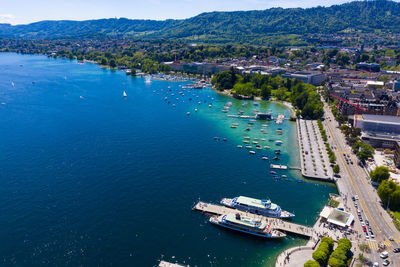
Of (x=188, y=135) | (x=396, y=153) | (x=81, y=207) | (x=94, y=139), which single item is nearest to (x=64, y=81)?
(x=94, y=139)

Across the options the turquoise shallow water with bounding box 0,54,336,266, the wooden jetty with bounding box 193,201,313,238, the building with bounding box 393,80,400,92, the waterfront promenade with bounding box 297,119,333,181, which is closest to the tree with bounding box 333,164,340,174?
the waterfront promenade with bounding box 297,119,333,181

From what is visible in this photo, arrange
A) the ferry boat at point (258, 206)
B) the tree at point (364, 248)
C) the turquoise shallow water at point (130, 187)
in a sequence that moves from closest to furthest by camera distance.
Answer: the tree at point (364, 248) → the turquoise shallow water at point (130, 187) → the ferry boat at point (258, 206)

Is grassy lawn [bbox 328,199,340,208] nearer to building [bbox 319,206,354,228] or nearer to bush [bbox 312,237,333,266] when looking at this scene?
building [bbox 319,206,354,228]

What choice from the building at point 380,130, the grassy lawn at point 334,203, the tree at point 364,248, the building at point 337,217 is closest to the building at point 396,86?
the building at point 380,130

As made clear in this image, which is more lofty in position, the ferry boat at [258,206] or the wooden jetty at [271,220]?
the ferry boat at [258,206]

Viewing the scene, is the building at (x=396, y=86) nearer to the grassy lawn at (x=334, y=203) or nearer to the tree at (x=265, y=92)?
the tree at (x=265, y=92)

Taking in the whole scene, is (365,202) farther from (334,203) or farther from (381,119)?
(381,119)

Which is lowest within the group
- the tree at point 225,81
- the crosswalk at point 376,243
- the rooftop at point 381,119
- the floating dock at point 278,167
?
the crosswalk at point 376,243
